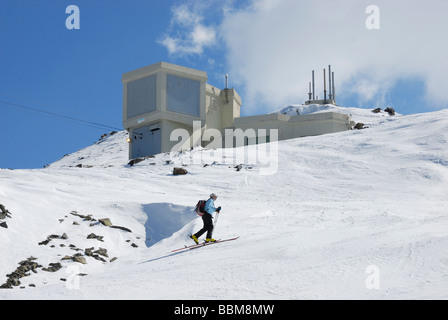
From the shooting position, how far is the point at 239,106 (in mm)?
48750

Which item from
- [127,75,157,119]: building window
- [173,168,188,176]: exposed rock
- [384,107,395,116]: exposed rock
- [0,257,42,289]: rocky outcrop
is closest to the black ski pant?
[0,257,42,289]: rocky outcrop

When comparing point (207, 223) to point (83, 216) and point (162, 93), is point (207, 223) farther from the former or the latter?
point (162, 93)

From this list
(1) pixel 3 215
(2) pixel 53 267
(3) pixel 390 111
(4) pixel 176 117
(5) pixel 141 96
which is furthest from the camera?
(3) pixel 390 111

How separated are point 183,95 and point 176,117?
1863mm

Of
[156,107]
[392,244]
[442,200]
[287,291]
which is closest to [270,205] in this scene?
[442,200]

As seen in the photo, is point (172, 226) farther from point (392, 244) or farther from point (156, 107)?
point (156, 107)

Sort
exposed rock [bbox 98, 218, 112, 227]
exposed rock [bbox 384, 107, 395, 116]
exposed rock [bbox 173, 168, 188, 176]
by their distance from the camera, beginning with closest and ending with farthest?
exposed rock [bbox 98, 218, 112, 227] → exposed rock [bbox 173, 168, 188, 176] → exposed rock [bbox 384, 107, 395, 116]

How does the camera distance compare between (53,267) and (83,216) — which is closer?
(53,267)
